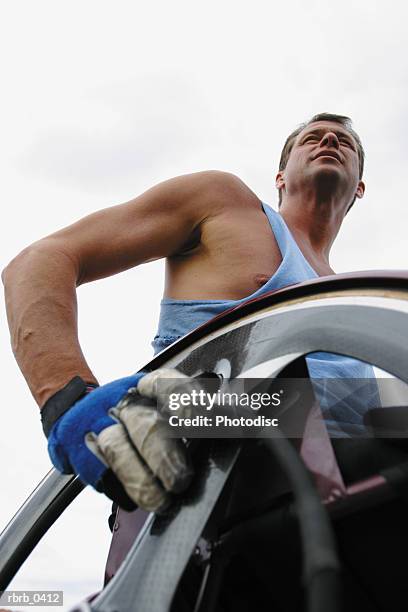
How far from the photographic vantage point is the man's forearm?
140cm

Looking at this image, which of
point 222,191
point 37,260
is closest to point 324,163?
point 222,191

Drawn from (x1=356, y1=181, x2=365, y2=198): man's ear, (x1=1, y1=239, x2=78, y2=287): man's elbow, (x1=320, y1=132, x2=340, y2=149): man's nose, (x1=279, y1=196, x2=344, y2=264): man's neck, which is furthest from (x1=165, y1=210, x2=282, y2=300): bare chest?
(x1=356, y1=181, x2=365, y2=198): man's ear

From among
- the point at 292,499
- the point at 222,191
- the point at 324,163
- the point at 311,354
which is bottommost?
the point at 292,499

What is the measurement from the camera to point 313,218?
113 inches

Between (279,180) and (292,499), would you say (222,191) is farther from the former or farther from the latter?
(292,499)

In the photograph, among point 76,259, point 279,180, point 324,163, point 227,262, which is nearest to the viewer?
point 76,259

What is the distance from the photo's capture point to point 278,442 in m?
0.84

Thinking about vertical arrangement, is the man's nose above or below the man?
above

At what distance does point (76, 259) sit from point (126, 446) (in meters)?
0.96

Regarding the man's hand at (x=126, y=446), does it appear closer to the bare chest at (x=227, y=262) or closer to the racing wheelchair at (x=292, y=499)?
the racing wheelchair at (x=292, y=499)

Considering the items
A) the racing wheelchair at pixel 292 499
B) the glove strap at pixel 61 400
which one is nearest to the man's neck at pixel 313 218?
the glove strap at pixel 61 400

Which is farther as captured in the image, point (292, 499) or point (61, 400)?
point (61, 400)

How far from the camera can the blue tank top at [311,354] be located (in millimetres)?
1124

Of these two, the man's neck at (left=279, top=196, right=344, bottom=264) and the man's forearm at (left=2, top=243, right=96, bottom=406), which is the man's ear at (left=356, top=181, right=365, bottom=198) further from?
the man's forearm at (left=2, top=243, right=96, bottom=406)
